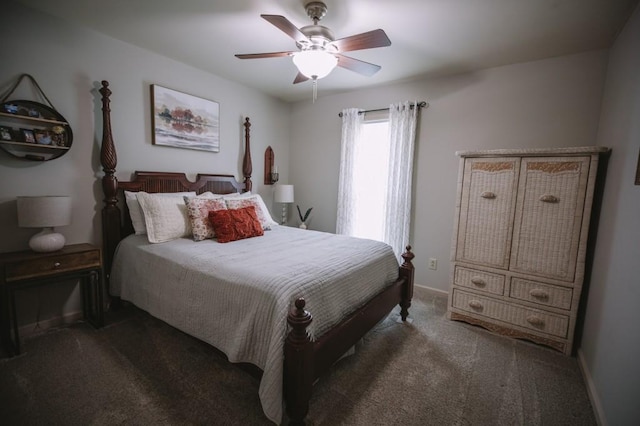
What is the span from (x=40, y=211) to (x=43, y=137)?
0.63m

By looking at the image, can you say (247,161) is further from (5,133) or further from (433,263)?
(433,263)

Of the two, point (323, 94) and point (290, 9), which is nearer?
point (290, 9)

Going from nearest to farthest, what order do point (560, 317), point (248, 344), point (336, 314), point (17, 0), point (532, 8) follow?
point (248, 344), point (336, 314), point (532, 8), point (17, 0), point (560, 317)

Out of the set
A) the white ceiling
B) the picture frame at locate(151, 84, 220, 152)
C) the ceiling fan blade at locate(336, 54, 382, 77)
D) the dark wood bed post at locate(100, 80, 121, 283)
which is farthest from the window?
the dark wood bed post at locate(100, 80, 121, 283)

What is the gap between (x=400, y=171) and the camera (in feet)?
10.6

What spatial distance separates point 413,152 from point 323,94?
1.54 metres

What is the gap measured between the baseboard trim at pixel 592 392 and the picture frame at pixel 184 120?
3801mm

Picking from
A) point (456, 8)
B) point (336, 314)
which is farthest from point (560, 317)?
point (456, 8)

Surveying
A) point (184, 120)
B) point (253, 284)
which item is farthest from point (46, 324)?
point (184, 120)

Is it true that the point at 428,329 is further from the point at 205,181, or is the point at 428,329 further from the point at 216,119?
the point at 216,119

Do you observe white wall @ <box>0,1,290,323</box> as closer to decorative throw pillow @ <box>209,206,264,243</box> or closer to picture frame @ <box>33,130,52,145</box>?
picture frame @ <box>33,130,52,145</box>

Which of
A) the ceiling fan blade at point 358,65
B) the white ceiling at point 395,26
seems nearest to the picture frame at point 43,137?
the white ceiling at point 395,26

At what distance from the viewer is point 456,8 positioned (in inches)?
72.0

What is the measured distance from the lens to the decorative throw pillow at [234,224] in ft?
7.78
